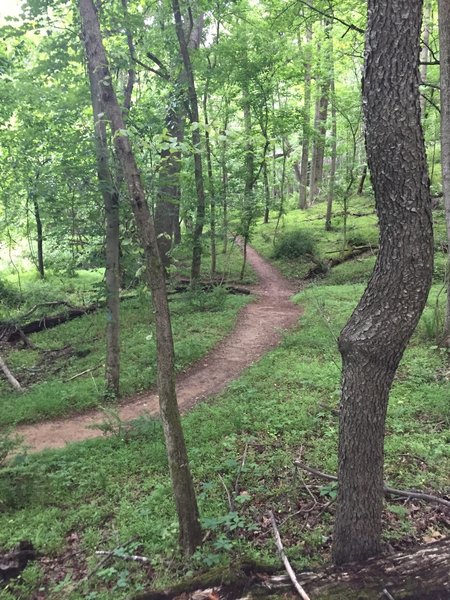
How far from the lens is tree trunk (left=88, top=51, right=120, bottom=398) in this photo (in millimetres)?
7484

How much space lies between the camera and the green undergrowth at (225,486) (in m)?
3.96

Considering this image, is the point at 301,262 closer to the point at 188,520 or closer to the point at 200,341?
the point at 200,341

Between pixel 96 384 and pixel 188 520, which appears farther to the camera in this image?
pixel 96 384

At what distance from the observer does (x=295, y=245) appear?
20.2 m

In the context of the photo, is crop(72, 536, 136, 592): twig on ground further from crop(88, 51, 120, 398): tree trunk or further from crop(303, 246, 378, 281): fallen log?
crop(303, 246, 378, 281): fallen log

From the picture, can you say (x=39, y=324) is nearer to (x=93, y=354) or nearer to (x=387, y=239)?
(x=93, y=354)

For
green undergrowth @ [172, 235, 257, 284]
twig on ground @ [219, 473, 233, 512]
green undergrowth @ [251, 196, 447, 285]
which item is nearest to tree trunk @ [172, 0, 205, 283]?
green undergrowth @ [172, 235, 257, 284]

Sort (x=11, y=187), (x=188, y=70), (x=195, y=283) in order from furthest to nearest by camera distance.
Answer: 1. (x=11, y=187)
2. (x=195, y=283)
3. (x=188, y=70)

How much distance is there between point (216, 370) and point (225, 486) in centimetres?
458

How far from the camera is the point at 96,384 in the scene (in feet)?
28.6

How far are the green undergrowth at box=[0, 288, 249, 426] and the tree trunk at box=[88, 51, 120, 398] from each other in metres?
0.42

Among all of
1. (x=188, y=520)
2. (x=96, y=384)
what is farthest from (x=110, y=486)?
(x=96, y=384)

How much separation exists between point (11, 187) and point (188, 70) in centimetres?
840

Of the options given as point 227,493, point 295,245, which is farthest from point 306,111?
point 227,493
